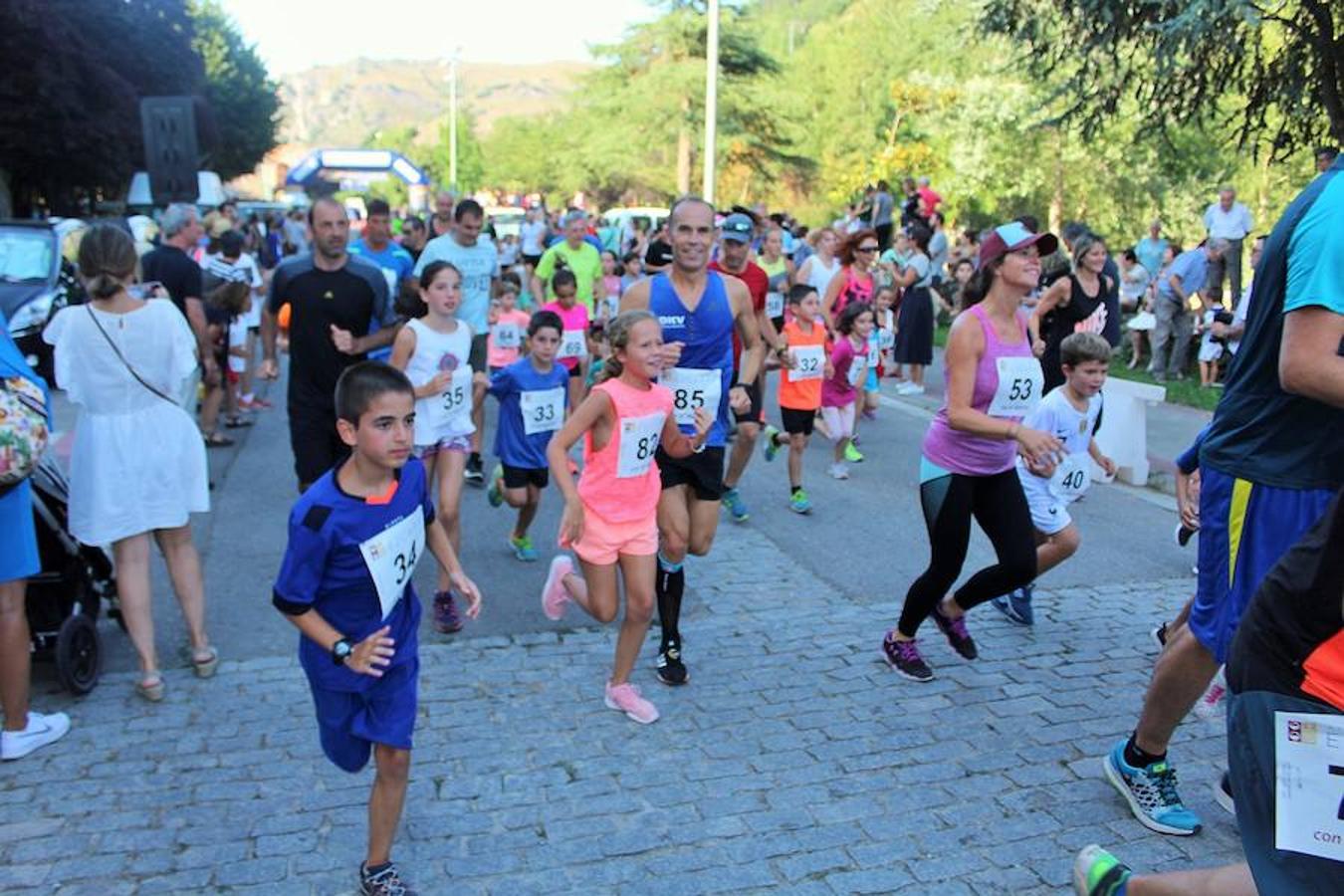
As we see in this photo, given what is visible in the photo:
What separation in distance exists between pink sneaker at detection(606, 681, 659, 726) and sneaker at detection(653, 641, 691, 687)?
23 cm

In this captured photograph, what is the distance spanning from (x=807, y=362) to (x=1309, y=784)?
6021 mm

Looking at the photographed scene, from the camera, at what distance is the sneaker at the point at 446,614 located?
549 centimetres

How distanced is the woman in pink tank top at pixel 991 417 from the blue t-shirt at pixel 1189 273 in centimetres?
1085

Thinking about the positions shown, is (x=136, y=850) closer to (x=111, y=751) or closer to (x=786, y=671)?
(x=111, y=751)

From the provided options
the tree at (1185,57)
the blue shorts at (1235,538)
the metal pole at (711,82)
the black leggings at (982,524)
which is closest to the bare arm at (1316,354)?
the blue shorts at (1235,538)

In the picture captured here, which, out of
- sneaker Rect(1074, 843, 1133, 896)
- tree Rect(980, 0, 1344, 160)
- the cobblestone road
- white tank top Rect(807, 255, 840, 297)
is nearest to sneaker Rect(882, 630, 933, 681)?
the cobblestone road

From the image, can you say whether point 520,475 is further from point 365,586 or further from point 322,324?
point 365,586

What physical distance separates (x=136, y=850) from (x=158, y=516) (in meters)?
1.68

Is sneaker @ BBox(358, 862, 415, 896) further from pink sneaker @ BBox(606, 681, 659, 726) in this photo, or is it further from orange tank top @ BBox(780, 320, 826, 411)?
orange tank top @ BBox(780, 320, 826, 411)

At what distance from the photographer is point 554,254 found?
423 inches

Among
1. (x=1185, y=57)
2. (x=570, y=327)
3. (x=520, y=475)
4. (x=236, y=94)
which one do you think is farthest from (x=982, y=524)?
(x=236, y=94)

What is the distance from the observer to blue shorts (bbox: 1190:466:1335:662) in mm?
2975

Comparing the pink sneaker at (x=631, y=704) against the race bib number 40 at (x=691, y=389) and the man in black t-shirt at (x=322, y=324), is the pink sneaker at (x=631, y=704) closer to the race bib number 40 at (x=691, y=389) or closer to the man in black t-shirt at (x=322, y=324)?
the race bib number 40 at (x=691, y=389)

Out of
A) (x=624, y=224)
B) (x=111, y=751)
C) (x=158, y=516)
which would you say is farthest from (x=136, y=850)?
(x=624, y=224)
